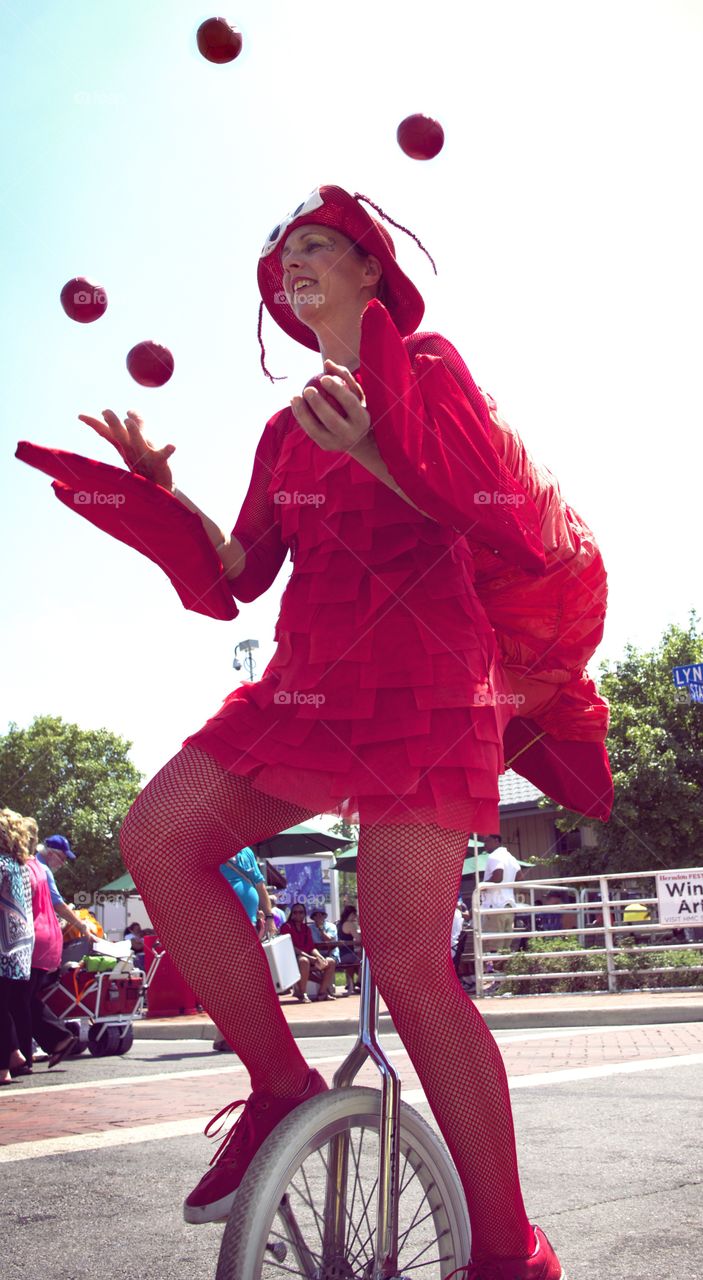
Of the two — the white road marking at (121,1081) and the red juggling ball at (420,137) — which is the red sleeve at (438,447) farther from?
the white road marking at (121,1081)

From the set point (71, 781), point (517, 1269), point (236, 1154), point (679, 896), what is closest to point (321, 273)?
point (236, 1154)

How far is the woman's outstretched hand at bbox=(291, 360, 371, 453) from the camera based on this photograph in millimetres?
1675

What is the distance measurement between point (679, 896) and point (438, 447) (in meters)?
11.1

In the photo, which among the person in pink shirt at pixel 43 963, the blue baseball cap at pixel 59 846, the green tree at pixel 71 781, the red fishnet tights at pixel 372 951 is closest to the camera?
the red fishnet tights at pixel 372 951

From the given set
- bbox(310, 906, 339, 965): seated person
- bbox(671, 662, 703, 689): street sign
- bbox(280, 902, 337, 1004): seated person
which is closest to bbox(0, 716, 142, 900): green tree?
bbox(310, 906, 339, 965): seated person

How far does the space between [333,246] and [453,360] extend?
42 cm

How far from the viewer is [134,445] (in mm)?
2111

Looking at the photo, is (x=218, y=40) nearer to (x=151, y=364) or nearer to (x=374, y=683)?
(x=151, y=364)

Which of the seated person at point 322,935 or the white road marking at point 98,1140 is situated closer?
the white road marking at point 98,1140

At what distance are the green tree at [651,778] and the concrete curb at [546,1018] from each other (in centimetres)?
1748

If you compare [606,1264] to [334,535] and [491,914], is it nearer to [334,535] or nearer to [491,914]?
[334,535]

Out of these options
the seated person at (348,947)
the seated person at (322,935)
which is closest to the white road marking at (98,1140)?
the seated person at (322,935)

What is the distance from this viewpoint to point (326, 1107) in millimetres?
1829

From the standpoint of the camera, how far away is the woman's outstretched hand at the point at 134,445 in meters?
2.11
